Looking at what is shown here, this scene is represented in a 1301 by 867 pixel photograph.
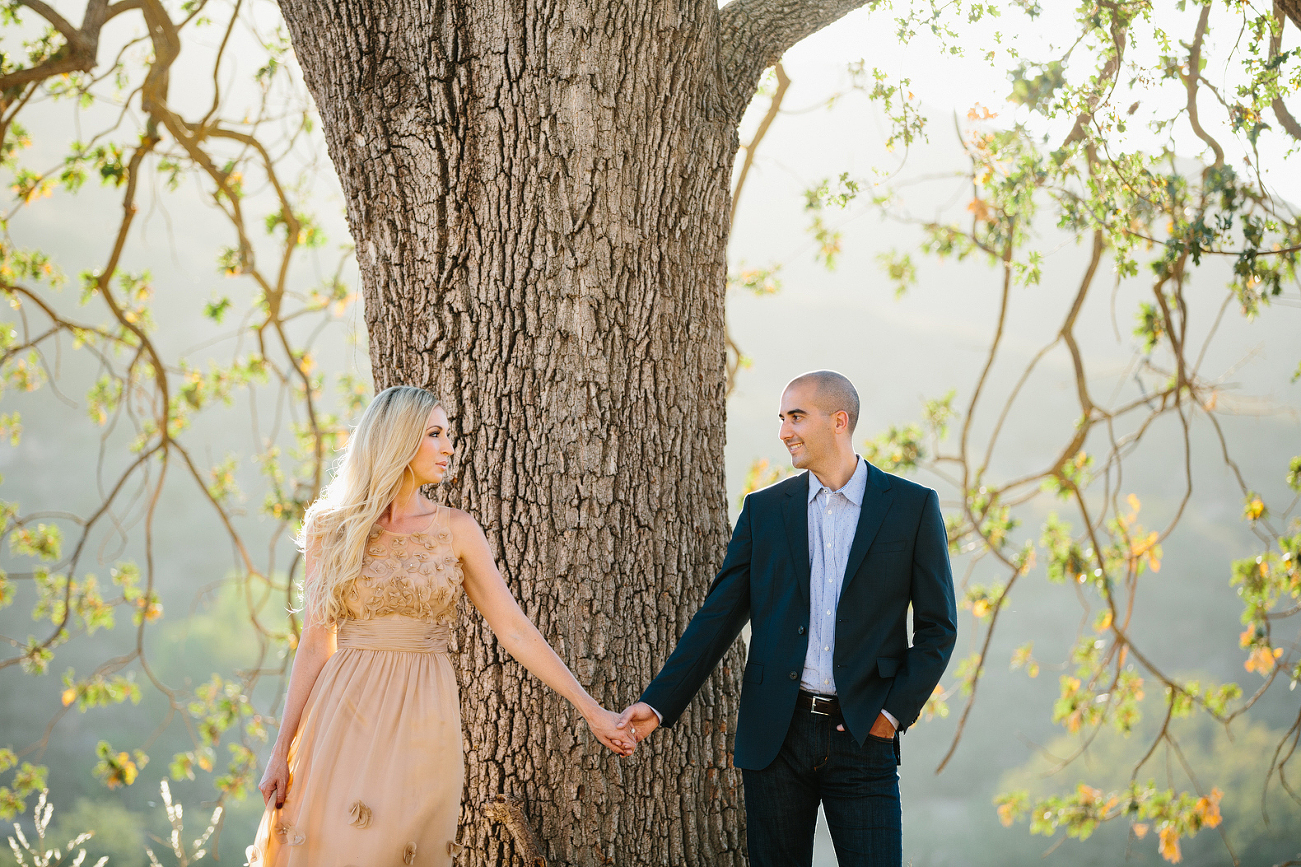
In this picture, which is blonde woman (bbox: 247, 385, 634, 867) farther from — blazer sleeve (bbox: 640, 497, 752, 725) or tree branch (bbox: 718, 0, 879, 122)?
tree branch (bbox: 718, 0, 879, 122)

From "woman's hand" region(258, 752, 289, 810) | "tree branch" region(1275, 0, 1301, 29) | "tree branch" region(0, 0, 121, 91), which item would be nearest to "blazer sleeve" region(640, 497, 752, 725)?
"woman's hand" region(258, 752, 289, 810)

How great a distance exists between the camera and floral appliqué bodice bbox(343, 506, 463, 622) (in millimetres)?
2896

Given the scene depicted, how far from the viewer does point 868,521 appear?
10.1 feet

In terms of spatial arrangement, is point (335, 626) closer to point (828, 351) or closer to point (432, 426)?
point (432, 426)

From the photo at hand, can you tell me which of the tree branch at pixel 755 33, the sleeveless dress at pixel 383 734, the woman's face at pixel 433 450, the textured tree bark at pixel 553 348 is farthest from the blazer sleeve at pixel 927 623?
the tree branch at pixel 755 33

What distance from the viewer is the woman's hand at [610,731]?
3186 mm

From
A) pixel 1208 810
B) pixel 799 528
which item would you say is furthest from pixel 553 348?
pixel 1208 810

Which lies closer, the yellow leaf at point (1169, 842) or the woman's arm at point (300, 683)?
the woman's arm at point (300, 683)

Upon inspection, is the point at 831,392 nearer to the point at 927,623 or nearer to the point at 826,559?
the point at 826,559

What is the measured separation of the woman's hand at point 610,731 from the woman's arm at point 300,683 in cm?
85

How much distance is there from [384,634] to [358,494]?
16.8 inches

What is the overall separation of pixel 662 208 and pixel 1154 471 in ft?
105

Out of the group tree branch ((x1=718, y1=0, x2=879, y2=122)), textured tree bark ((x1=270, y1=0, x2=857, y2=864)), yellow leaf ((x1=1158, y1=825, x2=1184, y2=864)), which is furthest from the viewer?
yellow leaf ((x1=1158, y1=825, x2=1184, y2=864))

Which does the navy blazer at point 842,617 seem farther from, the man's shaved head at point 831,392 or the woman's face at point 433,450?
the woman's face at point 433,450
